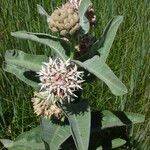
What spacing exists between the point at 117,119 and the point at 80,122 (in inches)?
7.7

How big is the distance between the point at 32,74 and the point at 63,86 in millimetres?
220

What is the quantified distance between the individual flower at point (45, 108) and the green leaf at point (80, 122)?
3cm

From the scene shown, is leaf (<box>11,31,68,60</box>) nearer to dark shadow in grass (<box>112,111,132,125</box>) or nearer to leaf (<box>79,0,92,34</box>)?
leaf (<box>79,0,92,34</box>)

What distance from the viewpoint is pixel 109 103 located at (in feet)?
5.51

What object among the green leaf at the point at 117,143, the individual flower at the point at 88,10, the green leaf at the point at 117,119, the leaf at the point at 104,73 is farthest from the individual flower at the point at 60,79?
the green leaf at the point at 117,143

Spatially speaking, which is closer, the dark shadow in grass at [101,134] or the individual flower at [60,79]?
the individual flower at [60,79]

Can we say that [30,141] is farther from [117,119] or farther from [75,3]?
[75,3]

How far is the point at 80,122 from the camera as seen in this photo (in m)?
1.13

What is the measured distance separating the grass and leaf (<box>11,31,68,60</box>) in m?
0.47

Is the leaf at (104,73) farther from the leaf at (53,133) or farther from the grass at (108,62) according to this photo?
the grass at (108,62)

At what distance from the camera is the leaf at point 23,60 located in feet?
3.80

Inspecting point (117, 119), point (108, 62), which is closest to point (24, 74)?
point (117, 119)

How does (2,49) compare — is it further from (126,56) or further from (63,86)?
(63,86)

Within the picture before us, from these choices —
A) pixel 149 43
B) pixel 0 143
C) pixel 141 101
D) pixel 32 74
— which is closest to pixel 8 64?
pixel 32 74
